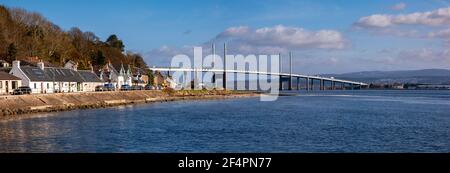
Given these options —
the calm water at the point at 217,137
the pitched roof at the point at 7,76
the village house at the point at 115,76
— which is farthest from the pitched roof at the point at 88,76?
the calm water at the point at 217,137

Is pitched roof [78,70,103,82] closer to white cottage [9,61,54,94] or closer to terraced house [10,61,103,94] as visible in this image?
terraced house [10,61,103,94]

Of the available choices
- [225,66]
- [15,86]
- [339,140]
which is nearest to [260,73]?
[225,66]

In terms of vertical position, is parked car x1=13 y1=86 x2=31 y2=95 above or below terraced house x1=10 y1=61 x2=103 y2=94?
below

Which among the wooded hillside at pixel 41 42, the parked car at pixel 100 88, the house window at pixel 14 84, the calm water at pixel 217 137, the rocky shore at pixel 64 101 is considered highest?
the wooded hillside at pixel 41 42

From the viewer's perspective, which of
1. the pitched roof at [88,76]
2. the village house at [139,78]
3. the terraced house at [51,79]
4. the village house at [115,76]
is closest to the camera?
the terraced house at [51,79]

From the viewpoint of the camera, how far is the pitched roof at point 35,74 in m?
53.0

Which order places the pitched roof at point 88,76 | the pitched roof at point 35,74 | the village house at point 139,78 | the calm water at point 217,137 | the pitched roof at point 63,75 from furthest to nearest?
the village house at point 139,78 < the pitched roof at point 88,76 < the pitched roof at point 63,75 < the pitched roof at point 35,74 < the calm water at point 217,137

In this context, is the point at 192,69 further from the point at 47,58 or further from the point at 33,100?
the point at 33,100

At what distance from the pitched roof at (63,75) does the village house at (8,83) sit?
595cm

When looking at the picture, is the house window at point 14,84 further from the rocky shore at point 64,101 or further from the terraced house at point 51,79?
the rocky shore at point 64,101

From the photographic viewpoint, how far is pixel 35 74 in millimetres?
54469

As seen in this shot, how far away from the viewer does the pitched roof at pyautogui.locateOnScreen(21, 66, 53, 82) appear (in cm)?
5302

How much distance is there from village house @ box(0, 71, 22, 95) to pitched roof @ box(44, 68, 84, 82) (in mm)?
5955

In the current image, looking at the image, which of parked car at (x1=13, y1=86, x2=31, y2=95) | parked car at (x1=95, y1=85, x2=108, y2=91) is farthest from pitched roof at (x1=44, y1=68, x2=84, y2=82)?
parked car at (x1=13, y1=86, x2=31, y2=95)
